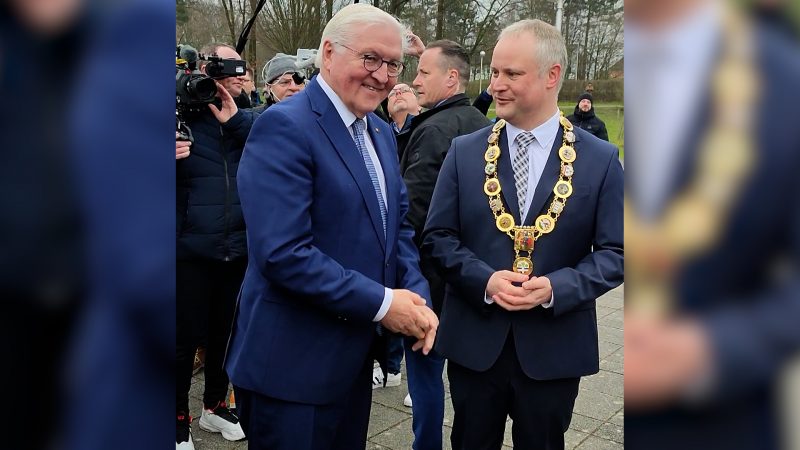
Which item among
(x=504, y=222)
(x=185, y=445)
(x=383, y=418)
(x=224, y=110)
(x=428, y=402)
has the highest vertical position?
(x=224, y=110)

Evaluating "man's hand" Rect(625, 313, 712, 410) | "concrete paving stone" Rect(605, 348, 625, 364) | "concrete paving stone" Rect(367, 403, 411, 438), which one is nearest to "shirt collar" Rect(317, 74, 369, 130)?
"man's hand" Rect(625, 313, 712, 410)

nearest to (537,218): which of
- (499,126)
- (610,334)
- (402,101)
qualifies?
(499,126)

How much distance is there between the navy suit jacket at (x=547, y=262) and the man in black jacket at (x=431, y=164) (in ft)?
2.97

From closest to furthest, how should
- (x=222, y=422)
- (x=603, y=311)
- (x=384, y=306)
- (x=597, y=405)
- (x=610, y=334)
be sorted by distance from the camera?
(x=384, y=306) → (x=222, y=422) → (x=597, y=405) → (x=610, y=334) → (x=603, y=311)

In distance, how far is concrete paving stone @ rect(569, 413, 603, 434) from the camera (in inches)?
149

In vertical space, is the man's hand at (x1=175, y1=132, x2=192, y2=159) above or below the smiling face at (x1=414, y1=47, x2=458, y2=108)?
below

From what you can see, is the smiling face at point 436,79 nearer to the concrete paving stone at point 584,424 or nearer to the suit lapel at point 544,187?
the suit lapel at point 544,187

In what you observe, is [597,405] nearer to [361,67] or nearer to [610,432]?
[610,432]

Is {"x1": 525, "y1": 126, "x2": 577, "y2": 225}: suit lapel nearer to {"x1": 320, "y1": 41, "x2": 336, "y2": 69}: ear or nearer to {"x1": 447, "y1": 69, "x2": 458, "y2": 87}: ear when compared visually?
{"x1": 320, "y1": 41, "x2": 336, "y2": 69}: ear

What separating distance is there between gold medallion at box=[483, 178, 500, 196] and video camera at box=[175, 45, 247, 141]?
1.55 metres

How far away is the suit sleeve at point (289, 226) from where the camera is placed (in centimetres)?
191

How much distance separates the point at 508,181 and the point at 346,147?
1.90ft

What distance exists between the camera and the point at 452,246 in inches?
94.0

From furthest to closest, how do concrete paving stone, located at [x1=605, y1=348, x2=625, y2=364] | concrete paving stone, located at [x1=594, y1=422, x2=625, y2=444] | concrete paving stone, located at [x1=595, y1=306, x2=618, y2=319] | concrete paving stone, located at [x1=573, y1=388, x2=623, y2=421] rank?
concrete paving stone, located at [x1=595, y1=306, x2=618, y2=319], concrete paving stone, located at [x1=605, y1=348, x2=625, y2=364], concrete paving stone, located at [x1=573, y1=388, x2=623, y2=421], concrete paving stone, located at [x1=594, y1=422, x2=625, y2=444]
